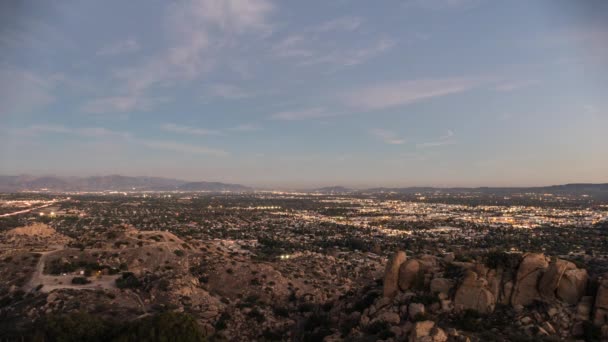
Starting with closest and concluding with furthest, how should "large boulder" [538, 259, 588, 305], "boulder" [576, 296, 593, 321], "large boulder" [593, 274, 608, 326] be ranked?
"large boulder" [593, 274, 608, 326]
"boulder" [576, 296, 593, 321]
"large boulder" [538, 259, 588, 305]

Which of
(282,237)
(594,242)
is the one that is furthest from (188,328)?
(594,242)

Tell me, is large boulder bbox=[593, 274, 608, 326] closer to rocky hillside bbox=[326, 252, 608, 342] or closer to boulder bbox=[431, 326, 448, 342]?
rocky hillside bbox=[326, 252, 608, 342]

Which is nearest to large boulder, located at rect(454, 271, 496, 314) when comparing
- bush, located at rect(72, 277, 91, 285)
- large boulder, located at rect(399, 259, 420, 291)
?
large boulder, located at rect(399, 259, 420, 291)

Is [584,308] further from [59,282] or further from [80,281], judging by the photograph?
[59,282]

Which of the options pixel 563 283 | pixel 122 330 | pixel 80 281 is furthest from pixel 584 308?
pixel 80 281

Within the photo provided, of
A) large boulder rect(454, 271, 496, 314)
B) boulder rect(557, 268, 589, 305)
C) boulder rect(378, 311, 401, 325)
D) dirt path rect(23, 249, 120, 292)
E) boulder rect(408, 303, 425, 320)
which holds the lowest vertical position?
dirt path rect(23, 249, 120, 292)

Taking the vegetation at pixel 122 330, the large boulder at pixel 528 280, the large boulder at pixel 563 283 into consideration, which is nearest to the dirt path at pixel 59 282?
the vegetation at pixel 122 330

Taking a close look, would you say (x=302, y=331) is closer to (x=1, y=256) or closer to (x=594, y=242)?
(x=1, y=256)
